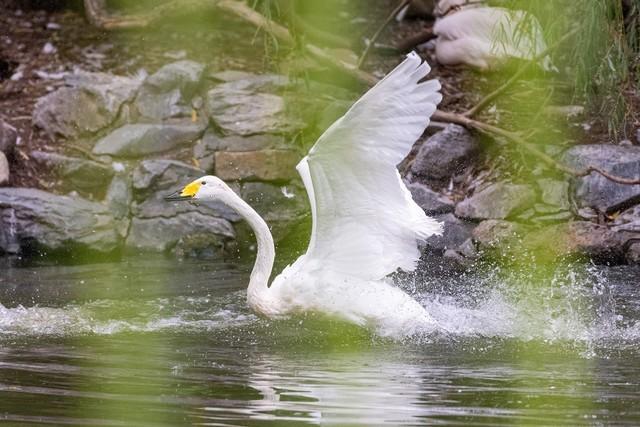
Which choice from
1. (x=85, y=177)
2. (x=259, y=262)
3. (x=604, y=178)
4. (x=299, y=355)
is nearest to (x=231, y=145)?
(x=85, y=177)

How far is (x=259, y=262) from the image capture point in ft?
22.4

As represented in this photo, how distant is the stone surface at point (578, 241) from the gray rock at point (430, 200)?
924 mm

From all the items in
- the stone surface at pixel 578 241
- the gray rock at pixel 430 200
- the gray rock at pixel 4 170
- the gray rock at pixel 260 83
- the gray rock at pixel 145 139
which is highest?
the gray rock at pixel 260 83

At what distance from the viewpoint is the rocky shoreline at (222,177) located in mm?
9406

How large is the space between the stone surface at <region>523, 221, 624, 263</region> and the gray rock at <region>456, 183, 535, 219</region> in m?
0.49

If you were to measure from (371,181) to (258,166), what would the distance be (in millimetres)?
4042

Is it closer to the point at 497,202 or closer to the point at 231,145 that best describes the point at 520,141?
the point at 497,202

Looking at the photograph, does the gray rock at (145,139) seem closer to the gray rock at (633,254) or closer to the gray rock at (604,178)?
the gray rock at (604,178)

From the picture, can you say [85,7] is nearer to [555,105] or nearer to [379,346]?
[555,105]

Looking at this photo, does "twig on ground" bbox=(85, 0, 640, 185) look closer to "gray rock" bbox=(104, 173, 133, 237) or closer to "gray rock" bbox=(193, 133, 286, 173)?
"gray rock" bbox=(104, 173, 133, 237)

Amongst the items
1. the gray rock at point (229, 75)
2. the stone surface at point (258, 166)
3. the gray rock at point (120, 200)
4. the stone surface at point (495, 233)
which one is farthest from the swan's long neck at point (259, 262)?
the gray rock at point (229, 75)

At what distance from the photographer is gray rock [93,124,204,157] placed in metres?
10.6

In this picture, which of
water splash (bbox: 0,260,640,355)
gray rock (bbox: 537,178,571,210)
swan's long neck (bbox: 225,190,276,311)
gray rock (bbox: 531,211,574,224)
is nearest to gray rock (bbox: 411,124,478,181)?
gray rock (bbox: 537,178,571,210)

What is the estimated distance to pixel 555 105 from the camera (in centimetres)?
1098
